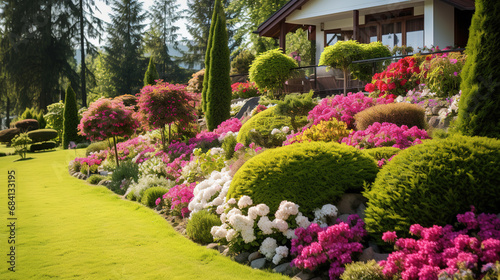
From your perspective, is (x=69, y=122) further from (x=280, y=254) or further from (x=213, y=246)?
(x=280, y=254)

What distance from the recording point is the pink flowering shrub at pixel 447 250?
3195 millimetres

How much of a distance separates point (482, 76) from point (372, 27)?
13957 mm

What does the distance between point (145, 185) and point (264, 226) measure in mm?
5191

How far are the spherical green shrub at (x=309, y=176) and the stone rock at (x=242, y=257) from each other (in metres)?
0.67

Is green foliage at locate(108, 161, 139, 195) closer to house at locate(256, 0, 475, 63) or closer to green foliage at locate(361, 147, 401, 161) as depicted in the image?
green foliage at locate(361, 147, 401, 161)

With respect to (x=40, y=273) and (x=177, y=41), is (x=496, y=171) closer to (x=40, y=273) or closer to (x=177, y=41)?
(x=40, y=273)

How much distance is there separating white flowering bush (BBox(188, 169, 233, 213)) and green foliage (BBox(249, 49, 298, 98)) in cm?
829

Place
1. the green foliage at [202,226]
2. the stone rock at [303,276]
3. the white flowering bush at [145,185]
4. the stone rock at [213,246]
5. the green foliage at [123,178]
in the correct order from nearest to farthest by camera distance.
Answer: the stone rock at [303,276] → the stone rock at [213,246] → the green foliage at [202,226] → the white flowering bush at [145,185] → the green foliage at [123,178]

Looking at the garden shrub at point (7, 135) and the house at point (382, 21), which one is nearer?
the house at point (382, 21)

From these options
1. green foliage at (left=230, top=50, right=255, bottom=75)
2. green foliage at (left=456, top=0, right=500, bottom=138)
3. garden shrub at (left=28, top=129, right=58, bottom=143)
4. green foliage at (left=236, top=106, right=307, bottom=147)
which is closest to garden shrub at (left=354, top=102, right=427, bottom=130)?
green foliage at (left=236, top=106, right=307, bottom=147)

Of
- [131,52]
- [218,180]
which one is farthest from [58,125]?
[218,180]

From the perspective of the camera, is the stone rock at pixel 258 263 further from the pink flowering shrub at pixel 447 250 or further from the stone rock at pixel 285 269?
the pink flowering shrub at pixel 447 250

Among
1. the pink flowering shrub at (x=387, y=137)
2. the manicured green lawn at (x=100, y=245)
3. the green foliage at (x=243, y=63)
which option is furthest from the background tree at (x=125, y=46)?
the pink flowering shrub at (x=387, y=137)

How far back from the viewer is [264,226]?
15.4ft
